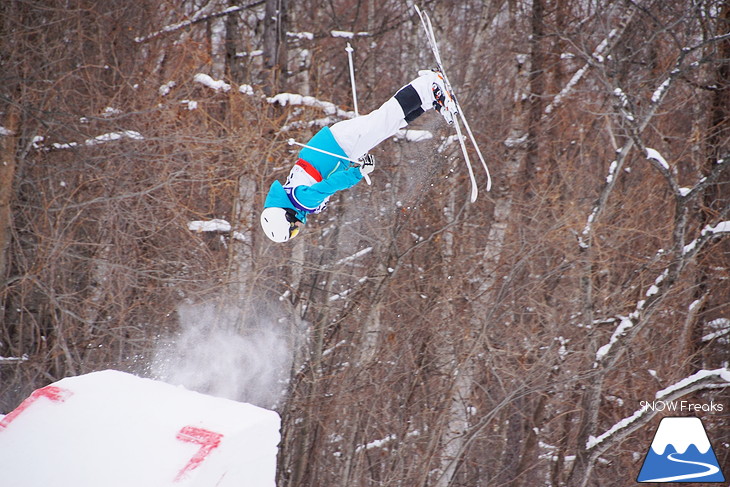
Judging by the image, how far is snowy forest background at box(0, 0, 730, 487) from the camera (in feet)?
26.4

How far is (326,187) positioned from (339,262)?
9.23 feet

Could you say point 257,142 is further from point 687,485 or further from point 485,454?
point 687,485

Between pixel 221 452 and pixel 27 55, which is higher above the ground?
pixel 27 55

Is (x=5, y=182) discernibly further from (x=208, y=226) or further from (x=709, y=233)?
(x=709, y=233)

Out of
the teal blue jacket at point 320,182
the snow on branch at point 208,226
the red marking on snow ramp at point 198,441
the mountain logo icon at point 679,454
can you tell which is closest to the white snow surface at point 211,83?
the snow on branch at point 208,226

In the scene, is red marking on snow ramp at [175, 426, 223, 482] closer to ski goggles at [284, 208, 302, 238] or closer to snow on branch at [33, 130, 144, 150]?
ski goggles at [284, 208, 302, 238]

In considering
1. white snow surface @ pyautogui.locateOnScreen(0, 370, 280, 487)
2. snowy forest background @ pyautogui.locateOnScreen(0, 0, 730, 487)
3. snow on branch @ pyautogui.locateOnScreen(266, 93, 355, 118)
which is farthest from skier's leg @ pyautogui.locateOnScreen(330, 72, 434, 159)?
snow on branch @ pyautogui.locateOnScreen(266, 93, 355, 118)

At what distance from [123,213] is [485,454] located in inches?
246

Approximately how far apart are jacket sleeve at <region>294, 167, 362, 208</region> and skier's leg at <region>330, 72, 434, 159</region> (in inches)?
6.4

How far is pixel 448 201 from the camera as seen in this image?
Result: 407 inches

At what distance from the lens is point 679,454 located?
9.21 metres

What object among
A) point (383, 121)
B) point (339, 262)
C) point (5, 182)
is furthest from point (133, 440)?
point (5, 182)

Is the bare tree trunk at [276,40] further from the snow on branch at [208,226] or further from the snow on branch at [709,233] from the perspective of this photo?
the snow on branch at [709,233]

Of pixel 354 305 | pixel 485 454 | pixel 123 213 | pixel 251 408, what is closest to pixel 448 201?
pixel 354 305
